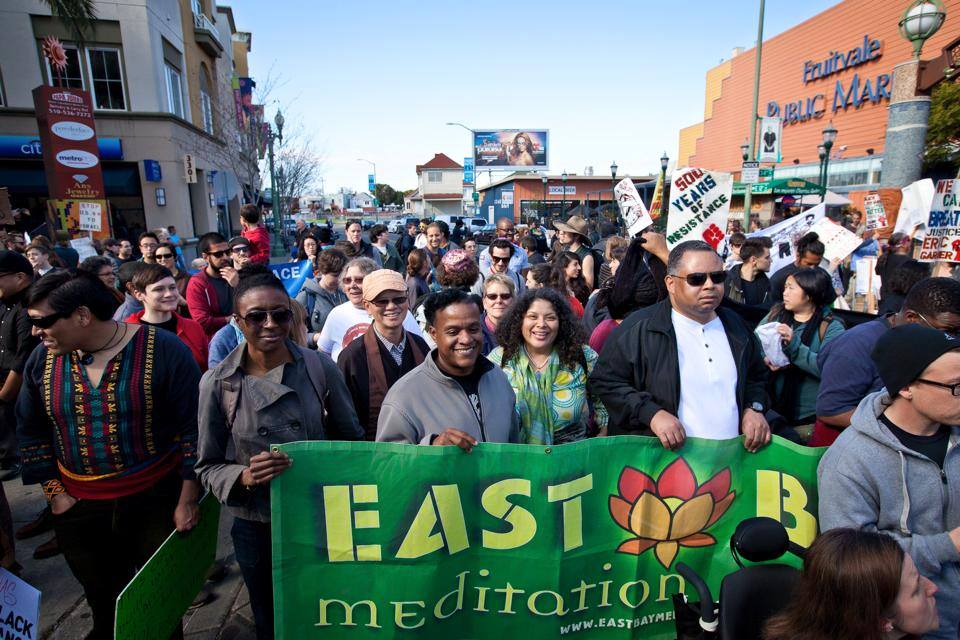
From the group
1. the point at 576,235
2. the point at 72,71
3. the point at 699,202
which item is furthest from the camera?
the point at 72,71

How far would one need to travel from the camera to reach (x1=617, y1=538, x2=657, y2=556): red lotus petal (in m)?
2.58

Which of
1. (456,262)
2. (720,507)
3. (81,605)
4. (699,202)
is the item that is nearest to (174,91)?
(456,262)

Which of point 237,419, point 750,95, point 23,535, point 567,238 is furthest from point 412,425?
point 750,95

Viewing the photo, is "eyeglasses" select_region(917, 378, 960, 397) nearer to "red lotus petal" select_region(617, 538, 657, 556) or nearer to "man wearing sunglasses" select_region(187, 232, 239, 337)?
"red lotus petal" select_region(617, 538, 657, 556)

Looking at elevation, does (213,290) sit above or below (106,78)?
below

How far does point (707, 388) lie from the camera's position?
9.14 feet

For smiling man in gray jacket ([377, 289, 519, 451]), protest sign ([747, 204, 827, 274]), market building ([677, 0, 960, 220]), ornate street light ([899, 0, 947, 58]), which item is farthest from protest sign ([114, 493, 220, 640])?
market building ([677, 0, 960, 220])

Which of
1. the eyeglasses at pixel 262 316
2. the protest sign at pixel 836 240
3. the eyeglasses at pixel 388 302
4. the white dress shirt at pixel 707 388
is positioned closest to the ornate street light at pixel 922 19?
the protest sign at pixel 836 240

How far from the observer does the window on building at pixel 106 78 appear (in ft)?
61.4

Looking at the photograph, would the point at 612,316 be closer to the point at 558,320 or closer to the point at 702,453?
the point at 558,320

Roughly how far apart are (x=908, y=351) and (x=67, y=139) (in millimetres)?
15401

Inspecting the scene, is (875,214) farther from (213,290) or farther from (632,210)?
(213,290)

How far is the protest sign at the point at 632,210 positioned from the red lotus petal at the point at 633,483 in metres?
3.25

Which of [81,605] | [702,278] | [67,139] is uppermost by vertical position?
[67,139]
